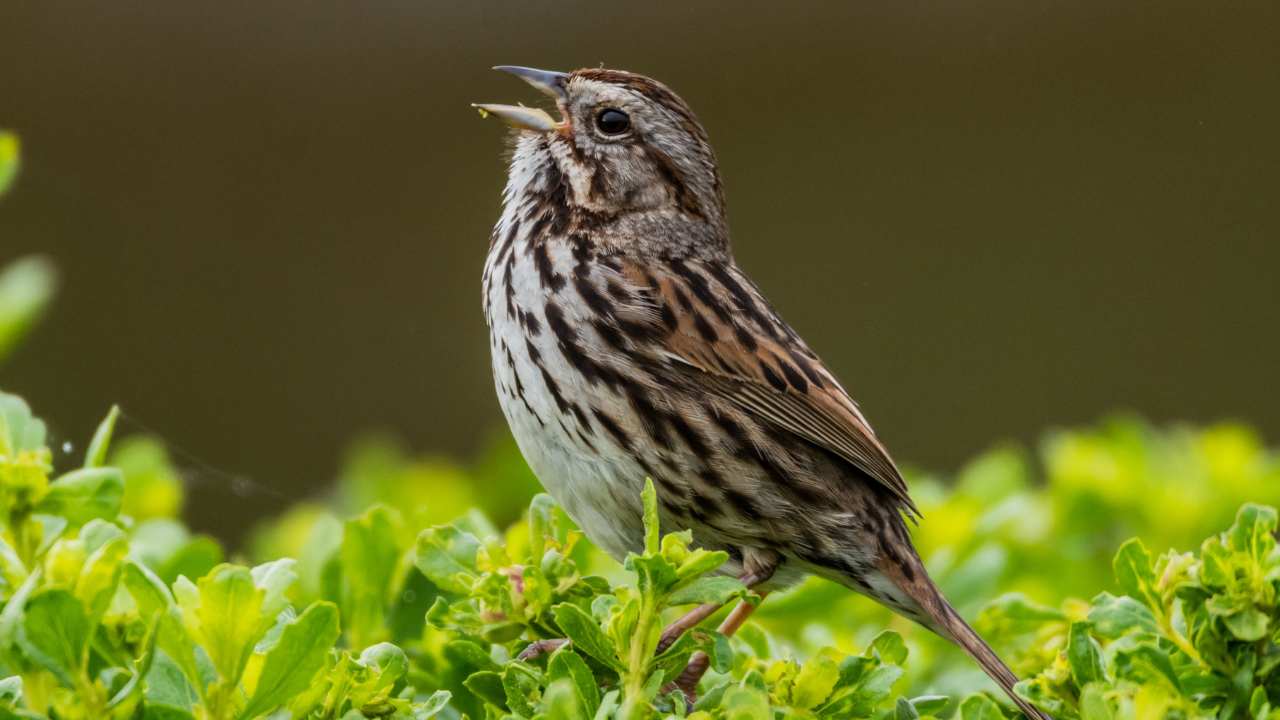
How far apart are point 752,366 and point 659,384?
0.82 ft

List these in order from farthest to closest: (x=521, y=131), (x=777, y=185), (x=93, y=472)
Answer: (x=777, y=185) → (x=521, y=131) → (x=93, y=472)

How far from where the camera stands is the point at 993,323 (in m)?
9.18

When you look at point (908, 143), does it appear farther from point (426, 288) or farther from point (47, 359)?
point (47, 359)

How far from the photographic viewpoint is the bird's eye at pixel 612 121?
3.43 metres

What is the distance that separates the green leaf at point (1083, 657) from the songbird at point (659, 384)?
32.2 inches

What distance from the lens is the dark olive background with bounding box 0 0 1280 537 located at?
8672 mm

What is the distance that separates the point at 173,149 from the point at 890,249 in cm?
409

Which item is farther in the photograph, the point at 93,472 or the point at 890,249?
the point at 890,249

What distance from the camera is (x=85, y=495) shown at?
1772mm

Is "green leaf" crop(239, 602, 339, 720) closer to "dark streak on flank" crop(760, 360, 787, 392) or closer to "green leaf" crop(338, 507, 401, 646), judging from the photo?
"green leaf" crop(338, 507, 401, 646)

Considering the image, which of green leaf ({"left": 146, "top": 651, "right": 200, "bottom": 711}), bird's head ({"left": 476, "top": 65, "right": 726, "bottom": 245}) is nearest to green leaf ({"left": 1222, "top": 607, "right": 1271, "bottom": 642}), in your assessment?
green leaf ({"left": 146, "top": 651, "right": 200, "bottom": 711})

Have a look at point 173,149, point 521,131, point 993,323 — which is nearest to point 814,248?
point 993,323

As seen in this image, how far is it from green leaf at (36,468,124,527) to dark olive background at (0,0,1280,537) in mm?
6399

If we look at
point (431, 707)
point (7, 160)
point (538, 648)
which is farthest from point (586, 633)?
point (7, 160)
